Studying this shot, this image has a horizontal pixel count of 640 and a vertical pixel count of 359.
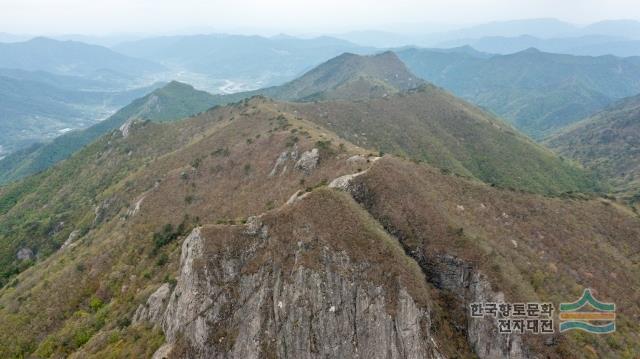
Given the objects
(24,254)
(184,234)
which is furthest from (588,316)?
(24,254)

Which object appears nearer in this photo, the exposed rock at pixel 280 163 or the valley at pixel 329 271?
the valley at pixel 329 271

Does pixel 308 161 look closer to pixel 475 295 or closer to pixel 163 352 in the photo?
pixel 475 295

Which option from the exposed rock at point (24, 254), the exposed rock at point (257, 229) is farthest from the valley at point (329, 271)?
the exposed rock at point (24, 254)

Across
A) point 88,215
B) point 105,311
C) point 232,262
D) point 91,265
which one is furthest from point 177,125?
point 232,262

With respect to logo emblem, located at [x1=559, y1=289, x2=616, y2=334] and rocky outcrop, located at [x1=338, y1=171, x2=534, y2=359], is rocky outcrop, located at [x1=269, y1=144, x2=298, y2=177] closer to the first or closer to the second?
rocky outcrop, located at [x1=338, y1=171, x2=534, y2=359]

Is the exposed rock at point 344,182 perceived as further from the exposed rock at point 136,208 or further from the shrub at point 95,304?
the exposed rock at point 136,208

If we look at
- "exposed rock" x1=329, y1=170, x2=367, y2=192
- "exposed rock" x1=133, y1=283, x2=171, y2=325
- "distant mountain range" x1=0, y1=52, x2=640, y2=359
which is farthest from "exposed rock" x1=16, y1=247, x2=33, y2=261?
"exposed rock" x1=329, y1=170, x2=367, y2=192

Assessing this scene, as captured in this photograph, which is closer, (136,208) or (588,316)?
(588,316)
